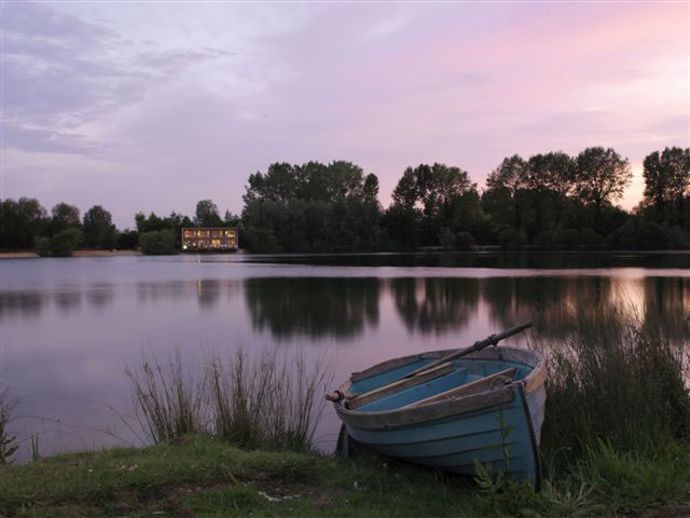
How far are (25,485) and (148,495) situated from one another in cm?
110

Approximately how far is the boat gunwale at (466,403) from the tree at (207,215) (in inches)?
5696

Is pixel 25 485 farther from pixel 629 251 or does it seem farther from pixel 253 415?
pixel 629 251

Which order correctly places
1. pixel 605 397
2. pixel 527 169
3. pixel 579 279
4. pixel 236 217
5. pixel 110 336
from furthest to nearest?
pixel 236 217 < pixel 527 169 < pixel 579 279 < pixel 110 336 < pixel 605 397

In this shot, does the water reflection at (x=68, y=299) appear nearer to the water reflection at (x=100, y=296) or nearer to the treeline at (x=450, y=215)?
the water reflection at (x=100, y=296)

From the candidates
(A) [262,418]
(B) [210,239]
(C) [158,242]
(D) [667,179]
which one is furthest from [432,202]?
(A) [262,418]

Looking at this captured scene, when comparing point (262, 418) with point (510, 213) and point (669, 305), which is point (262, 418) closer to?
point (669, 305)

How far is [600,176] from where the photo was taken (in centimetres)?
10519

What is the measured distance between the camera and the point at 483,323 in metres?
22.5

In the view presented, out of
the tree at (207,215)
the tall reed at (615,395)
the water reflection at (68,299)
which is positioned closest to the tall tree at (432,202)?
the tree at (207,215)

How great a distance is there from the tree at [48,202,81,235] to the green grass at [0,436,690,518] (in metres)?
140

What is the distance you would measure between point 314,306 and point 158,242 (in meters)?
118

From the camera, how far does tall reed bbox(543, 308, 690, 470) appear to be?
7.31 m

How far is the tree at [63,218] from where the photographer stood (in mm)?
136500

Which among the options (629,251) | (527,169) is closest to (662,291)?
(629,251)
